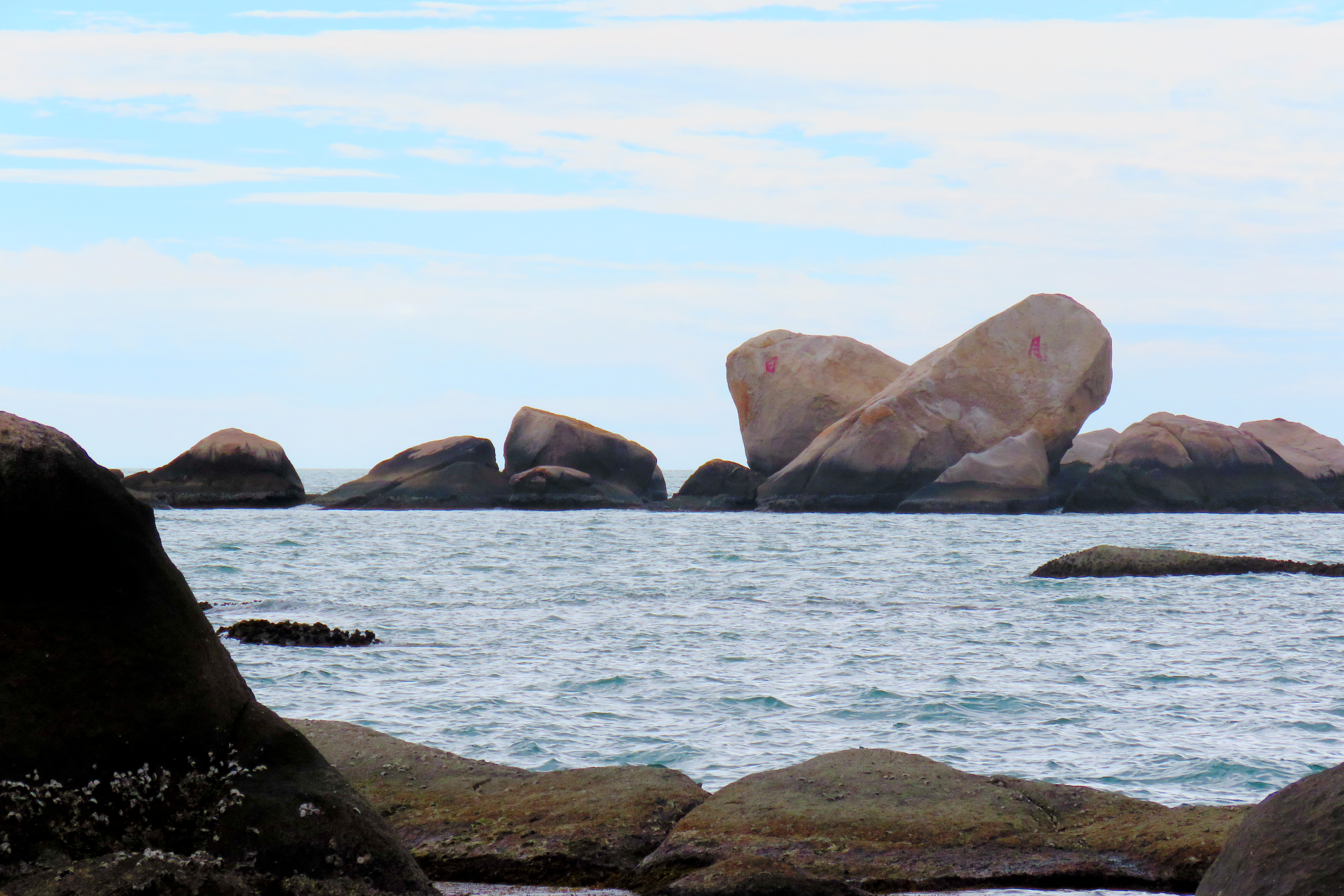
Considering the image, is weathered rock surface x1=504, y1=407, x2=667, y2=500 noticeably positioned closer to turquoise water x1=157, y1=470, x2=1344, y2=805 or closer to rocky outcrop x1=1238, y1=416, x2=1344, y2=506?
turquoise water x1=157, y1=470, x2=1344, y2=805

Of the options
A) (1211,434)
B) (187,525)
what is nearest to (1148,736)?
(187,525)

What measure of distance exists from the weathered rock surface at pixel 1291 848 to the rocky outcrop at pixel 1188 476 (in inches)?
1811

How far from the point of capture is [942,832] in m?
5.81

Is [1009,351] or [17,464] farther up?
[1009,351]

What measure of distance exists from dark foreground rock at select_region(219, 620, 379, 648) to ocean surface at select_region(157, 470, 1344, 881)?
0.27 metres

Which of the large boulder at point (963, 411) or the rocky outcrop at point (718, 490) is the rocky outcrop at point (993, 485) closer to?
the large boulder at point (963, 411)

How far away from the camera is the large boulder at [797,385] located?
5722cm

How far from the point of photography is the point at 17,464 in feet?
15.7

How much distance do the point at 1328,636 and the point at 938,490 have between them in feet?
109

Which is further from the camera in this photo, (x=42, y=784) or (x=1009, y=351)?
(x=1009, y=351)

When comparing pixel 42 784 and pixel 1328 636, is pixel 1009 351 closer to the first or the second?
pixel 1328 636

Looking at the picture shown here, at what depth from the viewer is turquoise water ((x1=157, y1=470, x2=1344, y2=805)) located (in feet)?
29.5

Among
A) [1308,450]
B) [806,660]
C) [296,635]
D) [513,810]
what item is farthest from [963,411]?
[513,810]

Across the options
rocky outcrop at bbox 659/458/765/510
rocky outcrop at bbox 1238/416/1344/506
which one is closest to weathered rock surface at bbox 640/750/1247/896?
rocky outcrop at bbox 659/458/765/510
